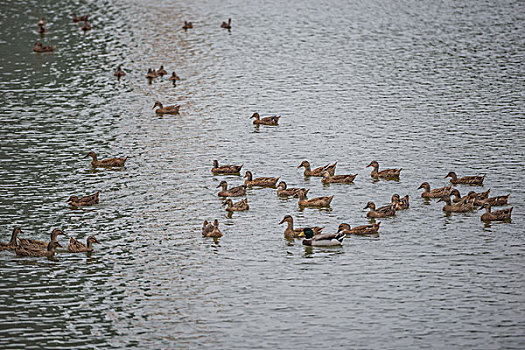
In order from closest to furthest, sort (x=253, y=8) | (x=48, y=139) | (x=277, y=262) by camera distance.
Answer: (x=277, y=262), (x=48, y=139), (x=253, y=8)

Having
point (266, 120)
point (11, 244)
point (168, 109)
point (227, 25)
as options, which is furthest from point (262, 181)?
point (227, 25)

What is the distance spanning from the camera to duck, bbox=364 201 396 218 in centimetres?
2742

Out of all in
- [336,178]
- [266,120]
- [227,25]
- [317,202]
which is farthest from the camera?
[227,25]

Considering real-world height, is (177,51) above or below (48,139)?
above

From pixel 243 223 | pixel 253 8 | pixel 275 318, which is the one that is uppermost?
pixel 253 8

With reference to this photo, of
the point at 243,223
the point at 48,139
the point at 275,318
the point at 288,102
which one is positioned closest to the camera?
the point at 275,318

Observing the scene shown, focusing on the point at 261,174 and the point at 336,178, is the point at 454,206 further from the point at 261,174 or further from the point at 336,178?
the point at 261,174

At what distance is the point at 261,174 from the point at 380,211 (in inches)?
254

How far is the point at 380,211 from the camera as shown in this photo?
27.5 meters

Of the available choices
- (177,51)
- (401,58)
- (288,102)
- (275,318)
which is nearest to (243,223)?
(275,318)

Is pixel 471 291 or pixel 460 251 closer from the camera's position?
pixel 471 291

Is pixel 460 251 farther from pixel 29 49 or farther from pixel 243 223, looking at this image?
pixel 29 49

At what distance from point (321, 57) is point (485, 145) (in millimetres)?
21917

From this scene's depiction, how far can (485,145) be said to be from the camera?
116 feet
